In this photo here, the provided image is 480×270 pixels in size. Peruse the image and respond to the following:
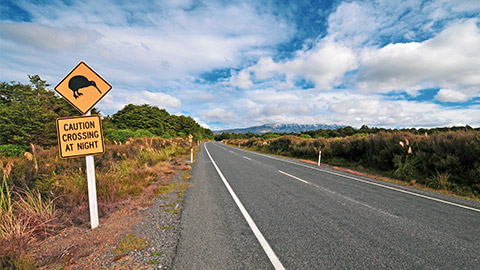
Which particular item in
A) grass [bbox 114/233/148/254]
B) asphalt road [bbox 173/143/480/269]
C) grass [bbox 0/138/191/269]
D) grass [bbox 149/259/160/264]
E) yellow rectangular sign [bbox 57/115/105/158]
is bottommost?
asphalt road [bbox 173/143/480/269]

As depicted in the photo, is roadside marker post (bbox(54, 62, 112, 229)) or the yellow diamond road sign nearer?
roadside marker post (bbox(54, 62, 112, 229))

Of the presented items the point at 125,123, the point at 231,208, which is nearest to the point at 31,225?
the point at 231,208

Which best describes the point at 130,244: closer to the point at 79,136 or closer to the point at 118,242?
the point at 118,242

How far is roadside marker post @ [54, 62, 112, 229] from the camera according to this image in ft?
11.1

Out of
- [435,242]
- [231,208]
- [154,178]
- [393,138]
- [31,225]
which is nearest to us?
[435,242]

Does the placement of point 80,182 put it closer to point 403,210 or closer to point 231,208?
point 231,208

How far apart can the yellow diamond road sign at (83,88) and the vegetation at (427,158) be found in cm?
1212

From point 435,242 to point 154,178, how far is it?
821 centimetres

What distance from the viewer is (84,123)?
11.6 ft

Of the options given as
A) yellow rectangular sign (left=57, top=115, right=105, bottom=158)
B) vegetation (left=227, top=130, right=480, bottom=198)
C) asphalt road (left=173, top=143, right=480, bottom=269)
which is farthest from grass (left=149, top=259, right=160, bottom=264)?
vegetation (left=227, top=130, right=480, bottom=198)

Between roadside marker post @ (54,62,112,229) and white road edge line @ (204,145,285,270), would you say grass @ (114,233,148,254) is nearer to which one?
roadside marker post @ (54,62,112,229)

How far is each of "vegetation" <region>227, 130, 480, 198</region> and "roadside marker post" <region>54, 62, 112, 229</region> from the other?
38.9 ft

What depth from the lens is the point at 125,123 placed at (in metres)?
42.2

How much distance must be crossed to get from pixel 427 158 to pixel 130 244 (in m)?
13.0
